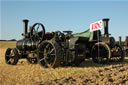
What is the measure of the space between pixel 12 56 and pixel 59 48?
11.8 ft

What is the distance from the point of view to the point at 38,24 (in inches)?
359

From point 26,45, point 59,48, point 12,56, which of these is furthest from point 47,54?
point 12,56

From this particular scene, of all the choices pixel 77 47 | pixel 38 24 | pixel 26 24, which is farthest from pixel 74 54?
pixel 26 24

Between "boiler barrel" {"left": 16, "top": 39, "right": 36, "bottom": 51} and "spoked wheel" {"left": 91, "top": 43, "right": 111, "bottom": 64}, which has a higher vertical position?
"boiler barrel" {"left": 16, "top": 39, "right": 36, "bottom": 51}

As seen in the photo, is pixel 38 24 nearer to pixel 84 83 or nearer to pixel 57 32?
pixel 57 32

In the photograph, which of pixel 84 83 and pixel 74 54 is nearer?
pixel 84 83

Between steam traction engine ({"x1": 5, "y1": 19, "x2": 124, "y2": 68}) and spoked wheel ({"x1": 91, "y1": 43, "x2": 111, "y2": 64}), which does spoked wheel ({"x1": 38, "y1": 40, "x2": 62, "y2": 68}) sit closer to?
steam traction engine ({"x1": 5, "y1": 19, "x2": 124, "y2": 68})

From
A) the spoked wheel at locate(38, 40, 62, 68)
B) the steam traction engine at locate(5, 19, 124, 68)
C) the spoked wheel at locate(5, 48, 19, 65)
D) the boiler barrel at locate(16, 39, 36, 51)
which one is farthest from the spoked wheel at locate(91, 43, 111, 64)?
the spoked wheel at locate(5, 48, 19, 65)

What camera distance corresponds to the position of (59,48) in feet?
23.6

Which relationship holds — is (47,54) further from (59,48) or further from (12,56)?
(12,56)

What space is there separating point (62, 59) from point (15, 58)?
10.5ft

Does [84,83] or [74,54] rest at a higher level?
[74,54]

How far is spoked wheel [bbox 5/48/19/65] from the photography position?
9122mm

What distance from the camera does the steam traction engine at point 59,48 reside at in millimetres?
7414
